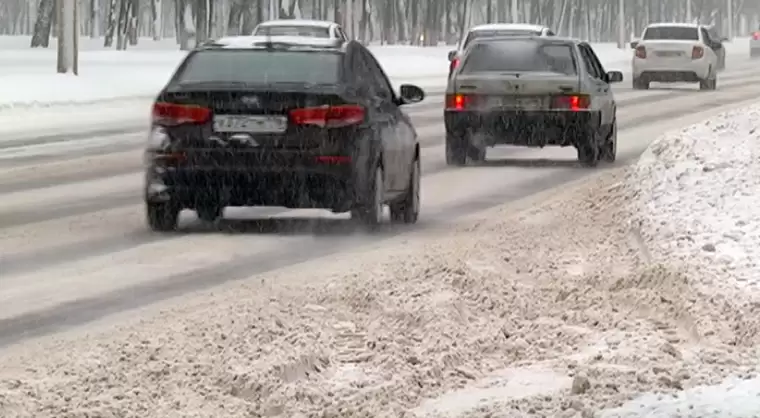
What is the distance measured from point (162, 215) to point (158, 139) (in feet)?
1.78

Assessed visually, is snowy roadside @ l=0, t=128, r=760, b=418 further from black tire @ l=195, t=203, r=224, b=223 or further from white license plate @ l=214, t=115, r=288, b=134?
black tire @ l=195, t=203, r=224, b=223

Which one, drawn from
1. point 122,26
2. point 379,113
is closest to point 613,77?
point 379,113

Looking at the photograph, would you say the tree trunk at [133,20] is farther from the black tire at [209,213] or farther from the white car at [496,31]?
the black tire at [209,213]

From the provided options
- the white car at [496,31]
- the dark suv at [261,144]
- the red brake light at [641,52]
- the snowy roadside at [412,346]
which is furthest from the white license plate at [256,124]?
the red brake light at [641,52]

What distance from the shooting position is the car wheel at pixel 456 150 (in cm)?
2197

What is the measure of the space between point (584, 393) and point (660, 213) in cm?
523

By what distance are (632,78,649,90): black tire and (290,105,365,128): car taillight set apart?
33995mm

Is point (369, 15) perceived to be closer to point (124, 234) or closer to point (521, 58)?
point (521, 58)

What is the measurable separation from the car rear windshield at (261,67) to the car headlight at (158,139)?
407mm

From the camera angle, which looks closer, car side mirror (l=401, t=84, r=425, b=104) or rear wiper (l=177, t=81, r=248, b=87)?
rear wiper (l=177, t=81, r=248, b=87)

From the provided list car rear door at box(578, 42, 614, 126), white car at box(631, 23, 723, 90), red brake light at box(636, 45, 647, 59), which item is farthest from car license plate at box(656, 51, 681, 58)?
car rear door at box(578, 42, 614, 126)

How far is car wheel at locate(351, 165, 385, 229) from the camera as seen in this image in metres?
14.1

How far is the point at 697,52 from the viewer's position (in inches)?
1816

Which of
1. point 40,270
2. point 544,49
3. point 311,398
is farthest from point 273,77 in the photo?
point 544,49
